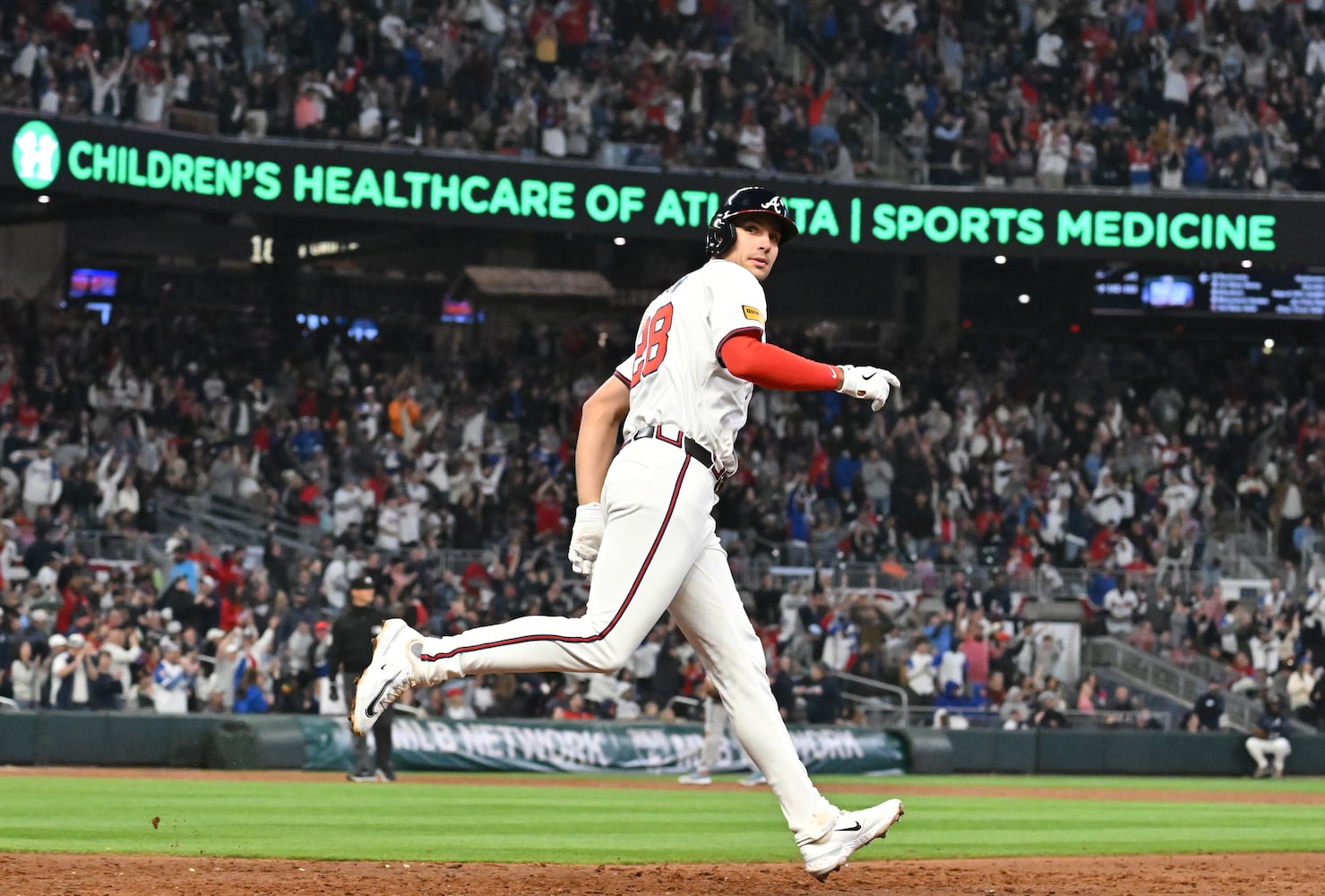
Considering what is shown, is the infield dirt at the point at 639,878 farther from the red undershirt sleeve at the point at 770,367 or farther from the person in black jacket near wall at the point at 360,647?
the person in black jacket near wall at the point at 360,647

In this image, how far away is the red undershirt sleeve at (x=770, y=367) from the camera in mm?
5652

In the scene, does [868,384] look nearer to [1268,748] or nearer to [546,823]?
[546,823]

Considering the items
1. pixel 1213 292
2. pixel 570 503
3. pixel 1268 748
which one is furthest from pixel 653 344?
pixel 1213 292

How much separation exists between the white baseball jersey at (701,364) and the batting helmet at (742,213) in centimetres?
16

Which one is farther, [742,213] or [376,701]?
[742,213]

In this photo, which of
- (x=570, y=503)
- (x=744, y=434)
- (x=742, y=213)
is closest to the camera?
(x=742, y=213)

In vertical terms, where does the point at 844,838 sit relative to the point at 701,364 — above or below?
below

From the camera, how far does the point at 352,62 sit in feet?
76.1

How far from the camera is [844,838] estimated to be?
228 inches

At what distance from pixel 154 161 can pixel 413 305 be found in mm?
5590

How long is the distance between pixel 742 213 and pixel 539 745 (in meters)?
11.9

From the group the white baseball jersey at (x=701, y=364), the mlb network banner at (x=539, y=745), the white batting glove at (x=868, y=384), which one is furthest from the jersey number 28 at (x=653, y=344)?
the mlb network banner at (x=539, y=745)

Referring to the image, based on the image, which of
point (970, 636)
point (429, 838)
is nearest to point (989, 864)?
point (429, 838)

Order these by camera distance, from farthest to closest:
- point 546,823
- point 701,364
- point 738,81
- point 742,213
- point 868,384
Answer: point 738,81
point 546,823
point 742,213
point 701,364
point 868,384
